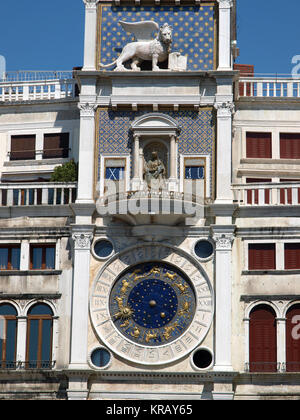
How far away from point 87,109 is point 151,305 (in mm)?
8171

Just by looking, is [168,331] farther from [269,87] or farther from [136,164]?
[269,87]

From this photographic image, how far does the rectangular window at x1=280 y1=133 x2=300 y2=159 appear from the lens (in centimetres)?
4688

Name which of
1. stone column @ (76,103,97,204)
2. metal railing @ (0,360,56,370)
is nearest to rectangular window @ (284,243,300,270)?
stone column @ (76,103,97,204)

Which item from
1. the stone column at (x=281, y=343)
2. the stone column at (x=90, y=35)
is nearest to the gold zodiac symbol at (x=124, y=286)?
the stone column at (x=281, y=343)

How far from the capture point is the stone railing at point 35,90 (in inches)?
1885

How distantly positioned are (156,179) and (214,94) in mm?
4098

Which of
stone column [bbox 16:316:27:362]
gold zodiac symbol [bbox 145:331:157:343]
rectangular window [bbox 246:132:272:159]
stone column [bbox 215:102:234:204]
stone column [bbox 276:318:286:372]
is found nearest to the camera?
stone column [bbox 276:318:286:372]

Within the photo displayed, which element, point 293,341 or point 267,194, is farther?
point 267,194

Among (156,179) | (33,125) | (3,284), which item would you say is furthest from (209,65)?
(3,284)

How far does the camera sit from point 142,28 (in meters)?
44.8

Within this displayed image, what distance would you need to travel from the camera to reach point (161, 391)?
135 feet

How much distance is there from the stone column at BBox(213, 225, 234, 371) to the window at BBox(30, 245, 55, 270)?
639 cm

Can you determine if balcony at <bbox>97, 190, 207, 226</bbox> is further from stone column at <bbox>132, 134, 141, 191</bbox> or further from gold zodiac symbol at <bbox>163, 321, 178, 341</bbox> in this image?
gold zodiac symbol at <bbox>163, 321, 178, 341</bbox>

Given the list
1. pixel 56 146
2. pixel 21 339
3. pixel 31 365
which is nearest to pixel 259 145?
pixel 56 146
